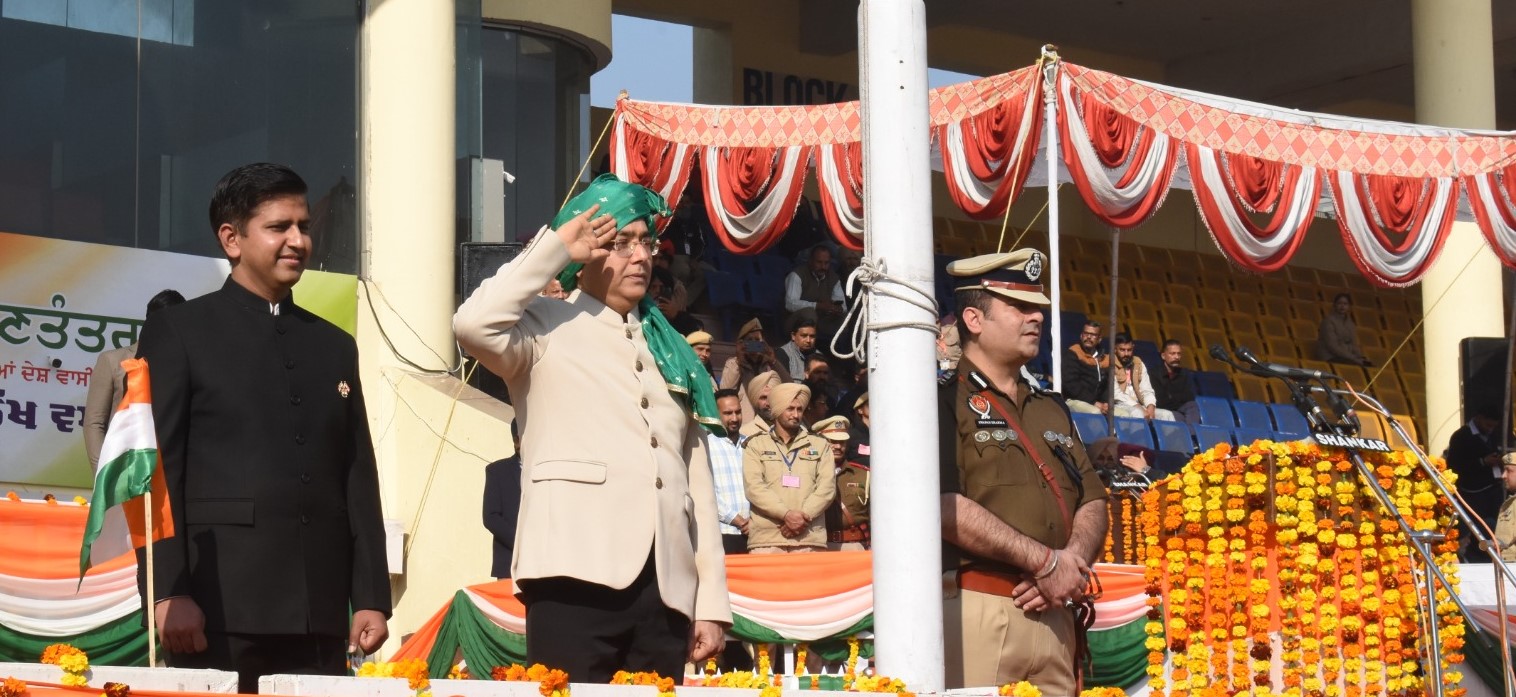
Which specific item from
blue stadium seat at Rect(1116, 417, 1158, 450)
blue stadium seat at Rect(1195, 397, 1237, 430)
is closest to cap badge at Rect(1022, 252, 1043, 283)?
blue stadium seat at Rect(1116, 417, 1158, 450)

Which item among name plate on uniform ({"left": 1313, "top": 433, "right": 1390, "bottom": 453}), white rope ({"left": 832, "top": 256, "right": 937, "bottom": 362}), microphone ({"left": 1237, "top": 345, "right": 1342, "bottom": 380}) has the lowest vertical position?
name plate on uniform ({"left": 1313, "top": 433, "right": 1390, "bottom": 453})

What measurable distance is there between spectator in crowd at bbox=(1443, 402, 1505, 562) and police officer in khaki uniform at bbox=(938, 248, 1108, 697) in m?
8.73

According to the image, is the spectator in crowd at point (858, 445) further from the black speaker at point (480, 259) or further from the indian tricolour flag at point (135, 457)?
the indian tricolour flag at point (135, 457)

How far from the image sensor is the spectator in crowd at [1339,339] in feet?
58.8

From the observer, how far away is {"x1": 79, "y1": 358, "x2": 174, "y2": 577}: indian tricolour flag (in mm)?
3705

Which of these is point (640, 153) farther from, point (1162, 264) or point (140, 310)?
point (1162, 264)

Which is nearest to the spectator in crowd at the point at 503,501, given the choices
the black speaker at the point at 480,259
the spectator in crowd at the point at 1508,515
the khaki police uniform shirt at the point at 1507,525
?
the black speaker at the point at 480,259

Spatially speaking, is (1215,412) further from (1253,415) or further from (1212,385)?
(1212,385)

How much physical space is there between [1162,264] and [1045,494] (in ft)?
51.2

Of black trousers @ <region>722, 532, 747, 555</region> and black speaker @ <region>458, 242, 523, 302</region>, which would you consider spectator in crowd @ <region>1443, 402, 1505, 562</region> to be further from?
black speaker @ <region>458, 242, 523, 302</region>

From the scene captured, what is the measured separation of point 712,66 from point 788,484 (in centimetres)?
1065

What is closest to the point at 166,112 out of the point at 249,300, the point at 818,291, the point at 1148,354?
the point at 818,291

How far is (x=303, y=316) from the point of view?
4.07m

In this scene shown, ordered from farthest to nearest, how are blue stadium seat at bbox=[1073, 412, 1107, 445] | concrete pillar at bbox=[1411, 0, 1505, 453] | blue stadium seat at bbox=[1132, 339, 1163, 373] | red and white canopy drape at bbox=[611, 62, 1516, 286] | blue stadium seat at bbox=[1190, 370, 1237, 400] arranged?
blue stadium seat at bbox=[1190, 370, 1237, 400], blue stadium seat at bbox=[1132, 339, 1163, 373], concrete pillar at bbox=[1411, 0, 1505, 453], blue stadium seat at bbox=[1073, 412, 1107, 445], red and white canopy drape at bbox=[611, 62, 1516, 286]
